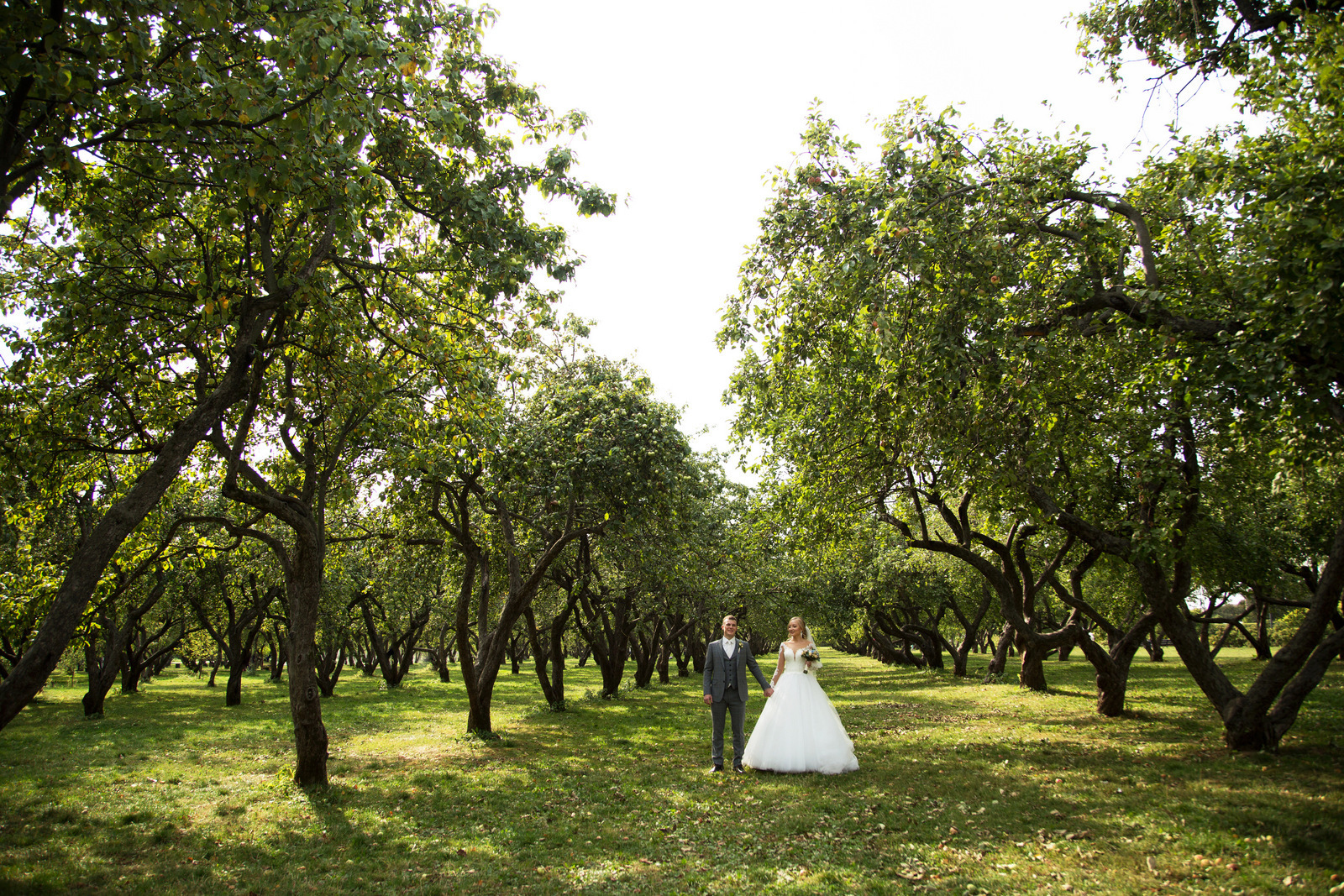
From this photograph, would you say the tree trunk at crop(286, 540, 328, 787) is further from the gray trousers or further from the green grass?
the gray trousers

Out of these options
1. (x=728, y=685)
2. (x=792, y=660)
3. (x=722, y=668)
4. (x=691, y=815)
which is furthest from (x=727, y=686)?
(x=691, y=815)

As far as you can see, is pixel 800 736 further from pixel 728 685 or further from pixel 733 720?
pixel 728 685

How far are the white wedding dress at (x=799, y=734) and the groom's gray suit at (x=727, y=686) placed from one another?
0.33 meters

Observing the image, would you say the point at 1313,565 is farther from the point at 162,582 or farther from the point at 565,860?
the point at 162,582

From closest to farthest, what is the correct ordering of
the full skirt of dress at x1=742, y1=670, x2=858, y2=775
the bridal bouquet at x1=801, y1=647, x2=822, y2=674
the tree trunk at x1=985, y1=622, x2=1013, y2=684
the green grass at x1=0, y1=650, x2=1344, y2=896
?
the green grass at x1=0, y1=650, x2=1344, y2=896, the full skirt of dress at x1=742, y1=670, x2=858, y2=775, the bridal bouquet at x1=801, y1=647, x2=822, y2=674, the tree trunk at x1=985, y1=622, x2=1013, y2=684

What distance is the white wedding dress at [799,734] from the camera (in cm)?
1105

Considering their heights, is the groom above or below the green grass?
above

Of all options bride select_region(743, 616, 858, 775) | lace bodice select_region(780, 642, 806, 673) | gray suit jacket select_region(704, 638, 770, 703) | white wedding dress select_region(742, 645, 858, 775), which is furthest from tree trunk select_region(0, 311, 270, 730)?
white wedding dress select_region(742, 645, 858, 775)

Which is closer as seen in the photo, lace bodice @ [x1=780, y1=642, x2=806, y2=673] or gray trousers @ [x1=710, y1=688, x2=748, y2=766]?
gray trousers @ [x1=710, y1=688, x2=748, y2=766]

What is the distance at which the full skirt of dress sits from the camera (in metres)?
11.0

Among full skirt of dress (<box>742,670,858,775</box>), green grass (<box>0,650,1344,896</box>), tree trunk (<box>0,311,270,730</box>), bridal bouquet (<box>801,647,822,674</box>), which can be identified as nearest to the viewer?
tree trunk (<box>0,311,270,730</box>)

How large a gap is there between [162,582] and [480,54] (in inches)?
846

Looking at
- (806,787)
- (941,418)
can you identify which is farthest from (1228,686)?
(806,787)

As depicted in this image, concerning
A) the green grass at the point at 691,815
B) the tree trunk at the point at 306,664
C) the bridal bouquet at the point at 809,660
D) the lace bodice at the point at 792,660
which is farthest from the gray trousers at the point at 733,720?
the tree trunk at the point at 306,664
